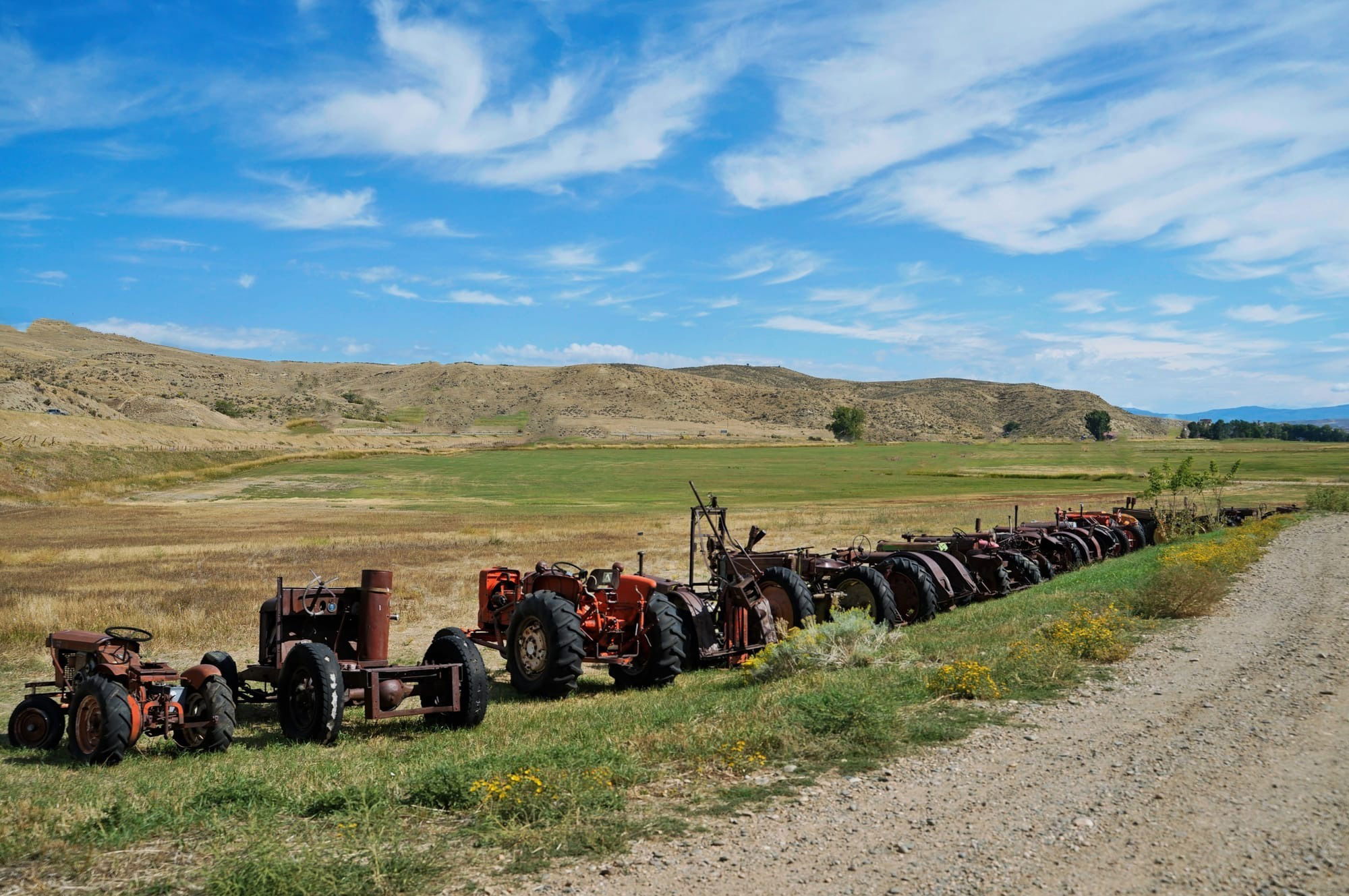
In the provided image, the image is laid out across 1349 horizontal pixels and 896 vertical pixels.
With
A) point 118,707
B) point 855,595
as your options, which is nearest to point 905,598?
point 855,595

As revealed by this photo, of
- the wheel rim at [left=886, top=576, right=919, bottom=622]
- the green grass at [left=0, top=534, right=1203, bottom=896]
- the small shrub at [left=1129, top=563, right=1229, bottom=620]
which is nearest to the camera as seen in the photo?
the green grass at [left=0, top=534, right=1203, bottom=896]

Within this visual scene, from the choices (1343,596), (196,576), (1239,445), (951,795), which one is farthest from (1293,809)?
(1239,445)

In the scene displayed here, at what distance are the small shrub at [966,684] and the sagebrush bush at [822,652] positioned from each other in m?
1.89

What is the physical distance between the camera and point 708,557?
1374cm

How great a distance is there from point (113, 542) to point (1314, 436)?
194m

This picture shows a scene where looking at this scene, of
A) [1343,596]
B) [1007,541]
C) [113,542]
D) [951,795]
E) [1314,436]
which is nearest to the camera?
[951,795]

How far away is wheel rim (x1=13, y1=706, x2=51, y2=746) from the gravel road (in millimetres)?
7238

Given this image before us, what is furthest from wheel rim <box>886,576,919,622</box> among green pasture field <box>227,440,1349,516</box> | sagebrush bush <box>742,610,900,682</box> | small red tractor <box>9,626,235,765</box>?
green pasture field <box>227,440,1349,516</box>

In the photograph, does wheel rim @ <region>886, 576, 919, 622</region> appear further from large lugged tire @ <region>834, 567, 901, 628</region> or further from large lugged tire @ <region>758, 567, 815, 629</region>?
large lugged tire @ <region>758, 567, 815, 629</region>

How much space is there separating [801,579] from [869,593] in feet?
5.18

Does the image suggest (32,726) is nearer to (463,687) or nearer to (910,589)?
(463,687)

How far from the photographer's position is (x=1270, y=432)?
584 ft

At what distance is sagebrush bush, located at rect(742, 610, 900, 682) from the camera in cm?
1139

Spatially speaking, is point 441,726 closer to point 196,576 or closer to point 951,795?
point 951,795
